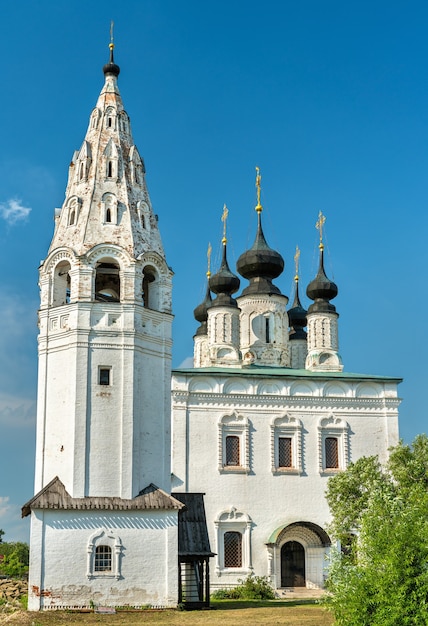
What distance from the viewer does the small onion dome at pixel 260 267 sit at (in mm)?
34406

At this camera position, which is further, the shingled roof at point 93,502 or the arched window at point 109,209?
the arched window at point 109,209

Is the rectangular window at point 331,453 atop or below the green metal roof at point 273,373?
below

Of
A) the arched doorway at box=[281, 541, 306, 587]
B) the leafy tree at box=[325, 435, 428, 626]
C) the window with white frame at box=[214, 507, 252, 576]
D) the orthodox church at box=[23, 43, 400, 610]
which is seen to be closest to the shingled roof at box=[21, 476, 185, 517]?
the orthodox church at box=[23, 43, 400, 610]

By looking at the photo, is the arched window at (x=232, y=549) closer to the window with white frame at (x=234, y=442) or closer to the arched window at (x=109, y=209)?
the window with white frame at (x=234, y=442)

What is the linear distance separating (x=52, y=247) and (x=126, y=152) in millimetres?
3062

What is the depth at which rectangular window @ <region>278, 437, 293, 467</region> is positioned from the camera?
96.4 feet

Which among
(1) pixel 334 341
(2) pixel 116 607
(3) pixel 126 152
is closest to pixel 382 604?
(2) pixel 116 607

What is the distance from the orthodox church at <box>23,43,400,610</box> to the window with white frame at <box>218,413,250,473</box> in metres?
0.05

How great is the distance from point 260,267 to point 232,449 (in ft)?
27.1

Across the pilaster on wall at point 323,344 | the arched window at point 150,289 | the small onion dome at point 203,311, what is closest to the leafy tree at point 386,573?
the arched window at point 150,289

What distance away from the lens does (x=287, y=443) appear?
29547 mm

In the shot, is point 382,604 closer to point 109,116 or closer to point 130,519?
point 130,519

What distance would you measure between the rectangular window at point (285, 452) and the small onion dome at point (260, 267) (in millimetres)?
6747

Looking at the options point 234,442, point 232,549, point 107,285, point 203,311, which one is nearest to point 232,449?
point 234,442
